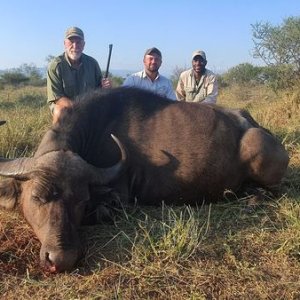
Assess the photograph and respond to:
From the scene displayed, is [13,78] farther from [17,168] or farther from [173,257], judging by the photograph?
[173,257]

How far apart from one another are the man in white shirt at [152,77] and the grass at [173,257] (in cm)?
345

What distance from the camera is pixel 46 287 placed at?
3326 millimetres

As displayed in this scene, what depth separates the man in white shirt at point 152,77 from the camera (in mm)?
7668

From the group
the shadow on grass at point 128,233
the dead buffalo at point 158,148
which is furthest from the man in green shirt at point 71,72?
the shadow on grass at point 128,233

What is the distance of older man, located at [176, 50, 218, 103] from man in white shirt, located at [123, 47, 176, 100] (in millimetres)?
767

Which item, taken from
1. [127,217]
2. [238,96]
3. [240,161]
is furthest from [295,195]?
[238,96]

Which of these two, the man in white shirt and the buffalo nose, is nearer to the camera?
the buffalo nose

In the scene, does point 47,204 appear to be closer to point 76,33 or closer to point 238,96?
point 76,33

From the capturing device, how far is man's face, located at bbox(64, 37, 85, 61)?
6738mm

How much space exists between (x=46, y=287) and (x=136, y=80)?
5.01m

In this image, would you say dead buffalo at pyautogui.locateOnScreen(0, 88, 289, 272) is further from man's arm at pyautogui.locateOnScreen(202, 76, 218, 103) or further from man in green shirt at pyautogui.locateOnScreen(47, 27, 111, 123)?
man's arm at pyautogui.locateOnScreen(202, 76, 218, 103)

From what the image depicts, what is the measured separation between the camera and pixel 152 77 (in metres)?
7.88

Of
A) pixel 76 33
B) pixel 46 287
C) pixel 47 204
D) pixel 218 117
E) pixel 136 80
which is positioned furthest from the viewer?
pixel 136 80

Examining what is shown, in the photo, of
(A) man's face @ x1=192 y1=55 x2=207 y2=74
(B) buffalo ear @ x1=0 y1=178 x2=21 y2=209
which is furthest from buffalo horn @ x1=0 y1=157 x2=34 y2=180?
(A) man's face @ x1=192 y1=55 x2=207 y2=74
